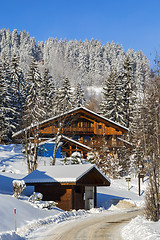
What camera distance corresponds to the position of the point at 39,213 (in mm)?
21562

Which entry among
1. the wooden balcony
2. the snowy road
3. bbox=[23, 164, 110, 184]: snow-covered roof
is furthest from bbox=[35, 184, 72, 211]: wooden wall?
the wooden balcony

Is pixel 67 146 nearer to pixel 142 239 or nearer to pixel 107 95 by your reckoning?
pixel 107 95

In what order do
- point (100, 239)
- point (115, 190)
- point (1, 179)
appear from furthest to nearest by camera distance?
point (115, 190), point (1, 179), point (100, 239)

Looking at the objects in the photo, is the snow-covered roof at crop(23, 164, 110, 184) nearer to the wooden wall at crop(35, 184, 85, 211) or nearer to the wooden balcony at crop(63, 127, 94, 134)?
the wooden wall at crop(35, 184, 85, 211)

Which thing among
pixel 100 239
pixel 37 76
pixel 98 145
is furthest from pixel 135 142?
pixel 100 239

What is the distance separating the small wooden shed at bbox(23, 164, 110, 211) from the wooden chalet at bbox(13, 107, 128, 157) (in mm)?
21585

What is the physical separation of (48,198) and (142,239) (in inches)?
574

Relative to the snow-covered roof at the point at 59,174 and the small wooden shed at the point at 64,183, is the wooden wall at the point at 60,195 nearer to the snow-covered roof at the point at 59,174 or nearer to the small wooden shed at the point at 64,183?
the small wooden shed at the point at 64,183

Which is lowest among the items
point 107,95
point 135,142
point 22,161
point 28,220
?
point 28,220

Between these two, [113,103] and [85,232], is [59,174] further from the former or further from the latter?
[113,103]

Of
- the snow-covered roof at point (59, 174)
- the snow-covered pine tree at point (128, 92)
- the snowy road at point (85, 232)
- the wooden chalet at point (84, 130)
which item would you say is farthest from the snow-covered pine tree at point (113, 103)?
the snowy road at point (85, 232)

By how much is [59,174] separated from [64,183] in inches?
53.8

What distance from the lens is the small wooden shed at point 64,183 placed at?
26078mm

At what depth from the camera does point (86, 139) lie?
55.7 metres
